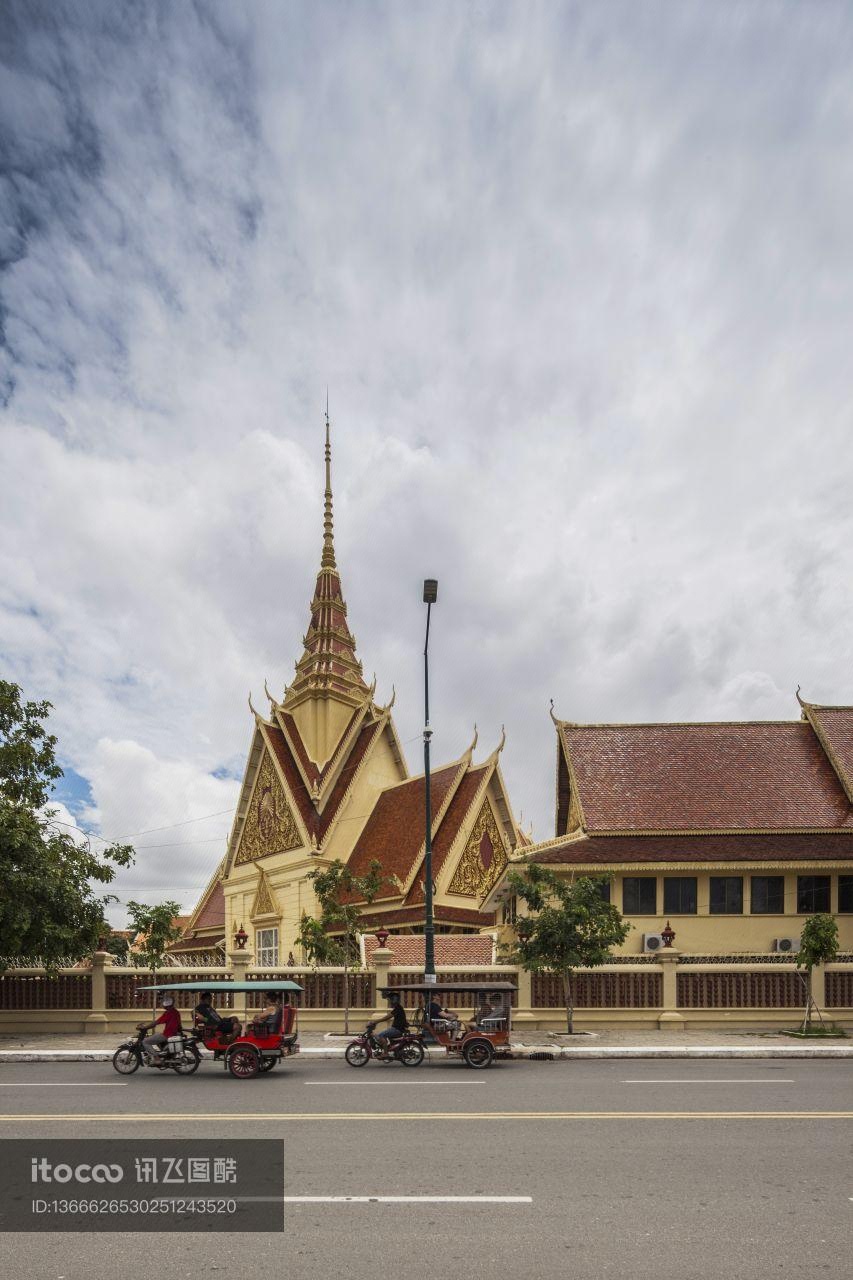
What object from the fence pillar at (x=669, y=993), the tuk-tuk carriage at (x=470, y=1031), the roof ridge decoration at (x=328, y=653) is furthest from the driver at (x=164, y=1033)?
the roof ridge decoration at (x=328, y=653)

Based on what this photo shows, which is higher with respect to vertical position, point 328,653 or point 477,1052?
point 328,653

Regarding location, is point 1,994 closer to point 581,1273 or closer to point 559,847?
point 559,847

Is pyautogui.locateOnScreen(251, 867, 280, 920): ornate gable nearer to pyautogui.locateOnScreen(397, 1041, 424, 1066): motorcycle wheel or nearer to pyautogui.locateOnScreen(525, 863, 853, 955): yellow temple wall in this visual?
pyautogui.locateOnScreen(525, 863, 853, 955): yellow temple wall

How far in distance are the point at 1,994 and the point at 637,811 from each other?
16611 millimetres

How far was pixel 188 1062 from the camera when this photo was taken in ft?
47.9

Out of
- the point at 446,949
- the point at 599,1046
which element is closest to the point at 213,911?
the point at 446,949

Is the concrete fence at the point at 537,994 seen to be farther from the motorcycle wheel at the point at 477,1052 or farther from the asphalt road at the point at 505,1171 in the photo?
the asphalt road at the point at 505,1171

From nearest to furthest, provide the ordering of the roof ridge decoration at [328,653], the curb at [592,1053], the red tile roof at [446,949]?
the curb at [592,1053], the red tile roof at [446,949], the roof ridge decoration at [328,653]

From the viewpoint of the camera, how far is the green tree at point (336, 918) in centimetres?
2869

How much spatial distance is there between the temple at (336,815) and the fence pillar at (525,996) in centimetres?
1089

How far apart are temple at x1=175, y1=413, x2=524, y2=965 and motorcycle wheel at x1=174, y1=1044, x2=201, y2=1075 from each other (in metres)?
17.3

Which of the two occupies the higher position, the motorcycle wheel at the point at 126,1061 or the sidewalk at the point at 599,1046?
the motorcycle wheel at the point at 126,1061

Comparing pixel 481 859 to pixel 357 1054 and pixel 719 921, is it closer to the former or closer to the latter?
pixel 719 921

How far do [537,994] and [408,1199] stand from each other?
15285mm
